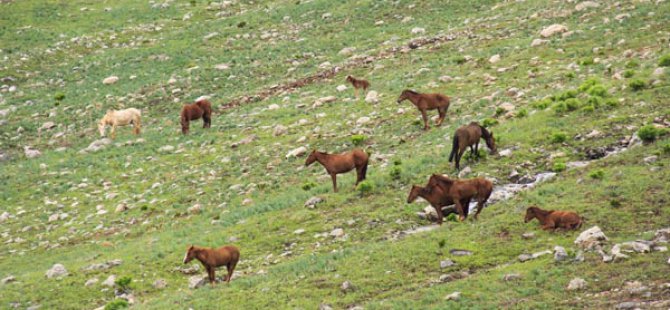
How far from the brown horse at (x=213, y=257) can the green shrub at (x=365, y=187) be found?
5825 mm

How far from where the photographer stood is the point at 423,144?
29.1m

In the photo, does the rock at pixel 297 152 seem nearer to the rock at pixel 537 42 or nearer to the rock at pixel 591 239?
the rock at pixel 537 42

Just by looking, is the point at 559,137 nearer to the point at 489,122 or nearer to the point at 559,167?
the point at 559,167

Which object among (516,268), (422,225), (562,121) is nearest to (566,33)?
(562,121)

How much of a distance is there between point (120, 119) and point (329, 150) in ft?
41.8

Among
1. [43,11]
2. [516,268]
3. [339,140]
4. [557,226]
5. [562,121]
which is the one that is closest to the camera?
[516,268]

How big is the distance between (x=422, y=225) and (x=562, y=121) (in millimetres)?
7802

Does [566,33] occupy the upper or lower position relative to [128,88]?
upper

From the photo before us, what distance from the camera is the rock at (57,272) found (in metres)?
22.8

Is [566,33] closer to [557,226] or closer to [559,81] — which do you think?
[559,81]

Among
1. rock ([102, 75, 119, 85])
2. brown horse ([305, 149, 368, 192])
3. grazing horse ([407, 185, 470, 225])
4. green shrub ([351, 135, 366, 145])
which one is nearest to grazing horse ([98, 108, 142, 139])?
rock ([102, 75, 119, 85])

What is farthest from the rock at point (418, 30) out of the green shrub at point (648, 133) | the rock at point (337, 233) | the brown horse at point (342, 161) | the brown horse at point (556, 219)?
the brown horse at point (556, 219)

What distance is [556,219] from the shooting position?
19219mm

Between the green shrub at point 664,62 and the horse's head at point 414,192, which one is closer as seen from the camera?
the horse's head at point 414,192
